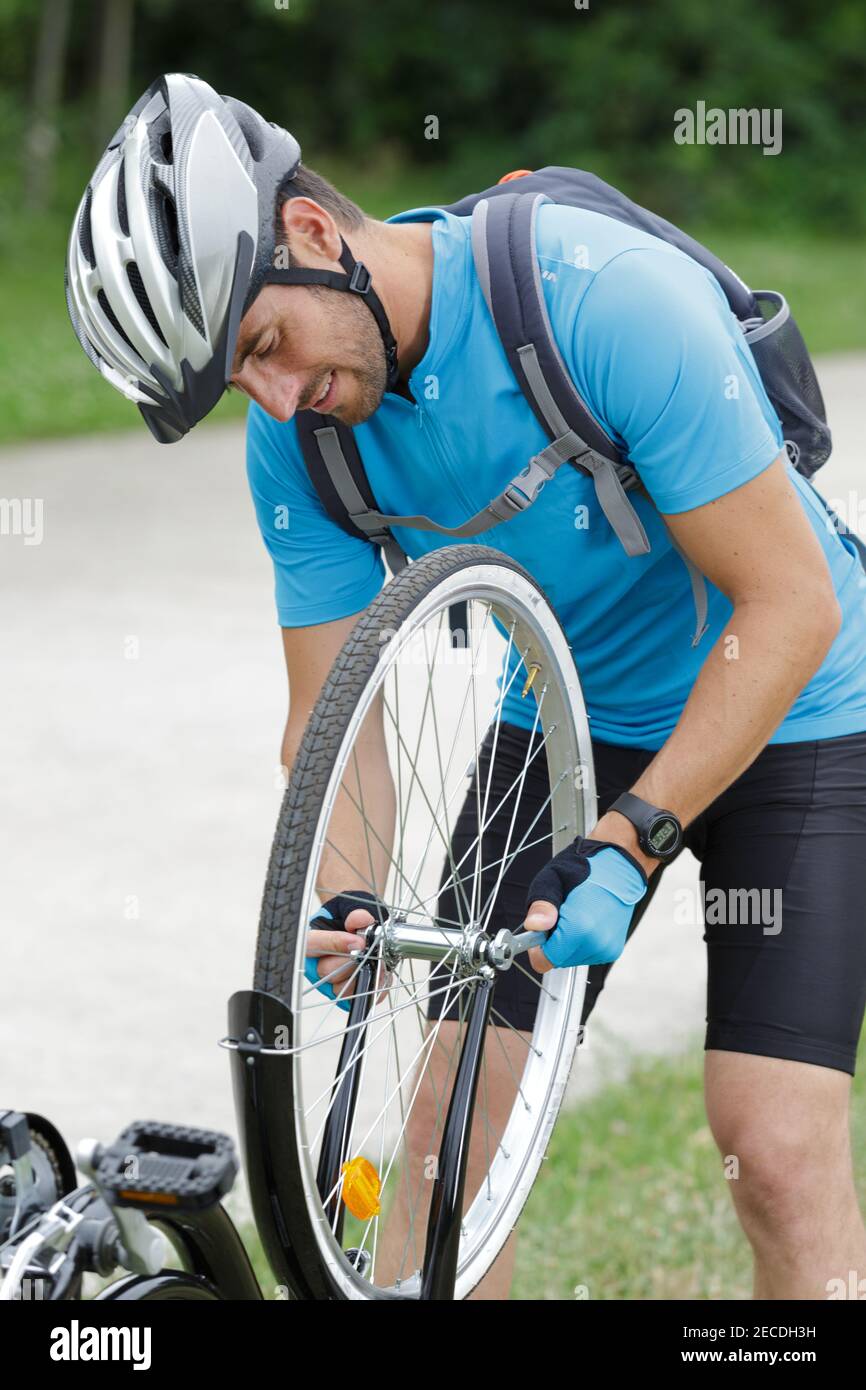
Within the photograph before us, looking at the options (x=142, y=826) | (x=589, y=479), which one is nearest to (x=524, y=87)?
(x=142, y=826)

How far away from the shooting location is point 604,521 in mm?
2338

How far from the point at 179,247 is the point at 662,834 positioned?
0.89m

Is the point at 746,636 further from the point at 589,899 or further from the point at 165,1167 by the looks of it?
the point at 165,1167

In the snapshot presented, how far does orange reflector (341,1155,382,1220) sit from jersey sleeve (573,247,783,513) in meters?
0.87

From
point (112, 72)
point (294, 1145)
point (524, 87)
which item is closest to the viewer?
point (294, 1145)

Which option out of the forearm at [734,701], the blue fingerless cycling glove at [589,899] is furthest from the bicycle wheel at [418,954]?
the forearm at [734,701]

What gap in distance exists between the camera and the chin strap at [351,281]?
83.4 inches

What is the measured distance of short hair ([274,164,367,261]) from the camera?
2133mm

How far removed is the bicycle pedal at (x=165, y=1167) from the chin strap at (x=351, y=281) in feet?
3.27

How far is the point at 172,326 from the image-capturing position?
203cm

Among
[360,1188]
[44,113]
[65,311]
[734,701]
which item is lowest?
[360,1188]

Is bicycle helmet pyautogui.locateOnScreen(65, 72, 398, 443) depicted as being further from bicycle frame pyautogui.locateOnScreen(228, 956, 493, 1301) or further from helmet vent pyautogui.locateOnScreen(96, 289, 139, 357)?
bicycle frame pyautogui.locateOnScreen(228, 956, 493, 1301)

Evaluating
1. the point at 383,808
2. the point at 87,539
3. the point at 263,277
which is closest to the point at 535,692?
the point at 383,808

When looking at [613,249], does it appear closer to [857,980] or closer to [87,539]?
[857,980]
